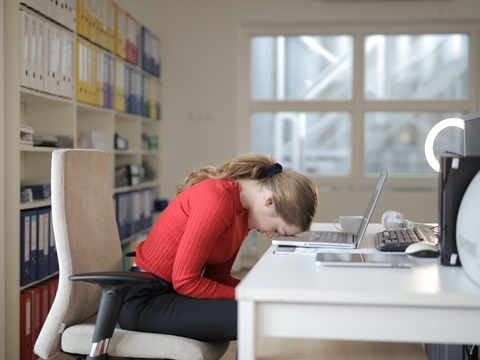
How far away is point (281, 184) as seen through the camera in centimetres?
163

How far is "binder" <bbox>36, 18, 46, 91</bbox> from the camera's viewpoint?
2602 millimetres

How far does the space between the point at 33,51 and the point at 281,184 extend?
60.3 inches

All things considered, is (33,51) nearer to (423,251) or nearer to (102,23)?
(102,23)

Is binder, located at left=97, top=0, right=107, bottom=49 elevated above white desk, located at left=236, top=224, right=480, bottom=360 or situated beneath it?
elevated above

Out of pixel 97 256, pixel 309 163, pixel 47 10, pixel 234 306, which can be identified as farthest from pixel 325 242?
pixel 309 163

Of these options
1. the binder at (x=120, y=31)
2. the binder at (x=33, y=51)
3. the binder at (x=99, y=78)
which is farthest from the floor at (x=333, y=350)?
the binder at (x=120, y=31)

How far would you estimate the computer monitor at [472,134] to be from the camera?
61.6 inches

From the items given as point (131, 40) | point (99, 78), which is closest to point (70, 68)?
point (99, 78)

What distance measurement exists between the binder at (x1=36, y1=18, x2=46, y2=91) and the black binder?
1.98 meters

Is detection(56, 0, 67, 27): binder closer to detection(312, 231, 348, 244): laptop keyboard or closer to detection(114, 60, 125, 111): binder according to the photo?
detection(114, 60, 125, 111): binder

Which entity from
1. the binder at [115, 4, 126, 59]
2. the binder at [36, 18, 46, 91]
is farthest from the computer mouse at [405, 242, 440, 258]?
the binder at [115, 4, 126, 59]

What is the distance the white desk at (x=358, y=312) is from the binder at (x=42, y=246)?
1807 mm

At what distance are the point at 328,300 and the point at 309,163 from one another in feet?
13.1

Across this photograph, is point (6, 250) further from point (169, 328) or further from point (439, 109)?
point (439, 109)
